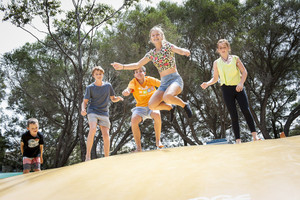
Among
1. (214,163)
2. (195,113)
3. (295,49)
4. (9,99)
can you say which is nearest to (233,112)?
(214,163)

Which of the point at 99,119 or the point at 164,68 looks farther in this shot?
the point at 99,119

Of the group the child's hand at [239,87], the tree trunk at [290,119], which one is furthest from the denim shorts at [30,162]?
the tree trunk at [290,119]

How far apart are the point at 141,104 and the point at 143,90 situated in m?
0.23

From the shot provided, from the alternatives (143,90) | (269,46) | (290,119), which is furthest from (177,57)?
(143,90)

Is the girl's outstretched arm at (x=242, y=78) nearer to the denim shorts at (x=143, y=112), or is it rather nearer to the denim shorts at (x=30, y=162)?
the denim shorts at (x=143, y=112)

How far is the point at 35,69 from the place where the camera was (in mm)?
14750

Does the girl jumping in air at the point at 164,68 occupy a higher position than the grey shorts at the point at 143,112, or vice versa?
the girl jumping in air at the point at 164,68

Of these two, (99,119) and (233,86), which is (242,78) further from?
(99,119)

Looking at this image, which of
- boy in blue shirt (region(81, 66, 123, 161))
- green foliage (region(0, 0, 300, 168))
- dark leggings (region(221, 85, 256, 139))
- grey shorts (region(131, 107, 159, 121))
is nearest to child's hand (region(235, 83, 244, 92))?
dark leggings (region(221, 85, 256, 139))

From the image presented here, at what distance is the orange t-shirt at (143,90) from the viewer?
3943 mm

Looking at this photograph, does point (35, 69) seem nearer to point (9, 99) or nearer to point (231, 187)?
point (9, 99)

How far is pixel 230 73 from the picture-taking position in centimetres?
359

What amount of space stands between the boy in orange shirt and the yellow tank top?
37.7 inches

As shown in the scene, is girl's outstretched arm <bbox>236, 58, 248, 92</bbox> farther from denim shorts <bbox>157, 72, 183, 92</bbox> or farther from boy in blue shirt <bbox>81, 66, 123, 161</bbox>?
boy in blue shirt <bbox>81, 66, 123, 161</bbox>
